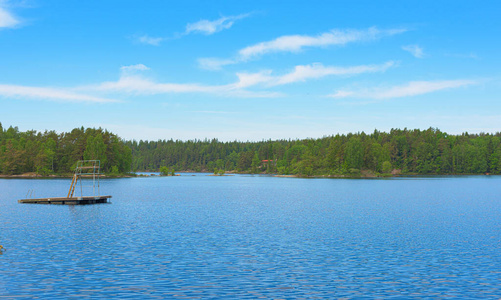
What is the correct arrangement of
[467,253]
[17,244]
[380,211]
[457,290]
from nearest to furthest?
1. [457,290]
2. [467,253]
3. [17,244]
4. [380,211]

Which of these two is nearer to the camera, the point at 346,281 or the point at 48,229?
the point at 346,281

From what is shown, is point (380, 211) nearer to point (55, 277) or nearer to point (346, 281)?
point (346, 281)

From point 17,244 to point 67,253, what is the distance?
282 inches

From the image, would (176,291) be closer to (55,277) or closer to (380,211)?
(55,277)

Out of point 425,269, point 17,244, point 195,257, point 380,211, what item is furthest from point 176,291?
point 380,211

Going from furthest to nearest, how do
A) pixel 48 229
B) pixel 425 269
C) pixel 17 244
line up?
1. pixel 48 229
2. pixel 17 244
3. pixel 425 269

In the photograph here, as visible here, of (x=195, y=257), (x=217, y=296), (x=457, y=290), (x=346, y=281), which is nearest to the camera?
(x=217, y=296)

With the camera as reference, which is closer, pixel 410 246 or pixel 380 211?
pixel 410 246

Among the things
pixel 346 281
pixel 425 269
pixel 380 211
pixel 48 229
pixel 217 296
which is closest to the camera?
pixel 217 296

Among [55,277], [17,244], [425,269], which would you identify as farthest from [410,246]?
[17,244]

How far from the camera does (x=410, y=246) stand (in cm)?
3831

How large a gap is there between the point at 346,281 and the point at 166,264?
1320 centimetres

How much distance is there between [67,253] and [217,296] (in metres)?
17.5

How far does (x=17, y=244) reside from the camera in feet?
124
